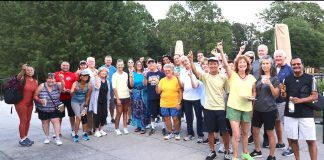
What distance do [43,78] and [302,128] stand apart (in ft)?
16.8

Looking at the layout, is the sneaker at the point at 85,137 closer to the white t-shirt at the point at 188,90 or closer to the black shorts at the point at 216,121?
the white t-shirt at the point at 188,90

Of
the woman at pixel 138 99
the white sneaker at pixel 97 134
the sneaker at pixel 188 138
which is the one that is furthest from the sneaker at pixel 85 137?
the sneaker at pixel 188 138

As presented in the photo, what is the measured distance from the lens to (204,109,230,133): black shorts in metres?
5.09

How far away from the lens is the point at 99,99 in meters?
6.80

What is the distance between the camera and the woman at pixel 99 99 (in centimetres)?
670

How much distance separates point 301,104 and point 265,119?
0.71 m

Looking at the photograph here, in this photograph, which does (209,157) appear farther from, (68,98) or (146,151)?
(68,98)

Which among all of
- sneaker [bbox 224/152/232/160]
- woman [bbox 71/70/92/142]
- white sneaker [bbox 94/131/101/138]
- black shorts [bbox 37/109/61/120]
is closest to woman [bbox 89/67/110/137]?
white sneaker [bbox 94/131/101/138]

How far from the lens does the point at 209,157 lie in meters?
5.18

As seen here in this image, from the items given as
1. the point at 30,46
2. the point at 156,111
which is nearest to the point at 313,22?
the point at 156,111

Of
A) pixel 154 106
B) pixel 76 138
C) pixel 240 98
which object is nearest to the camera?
pixel 240 98

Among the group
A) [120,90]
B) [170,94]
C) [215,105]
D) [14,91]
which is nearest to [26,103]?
[14,91]

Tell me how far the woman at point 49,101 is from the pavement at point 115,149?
497mm

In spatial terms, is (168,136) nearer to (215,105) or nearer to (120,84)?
(120,84)
